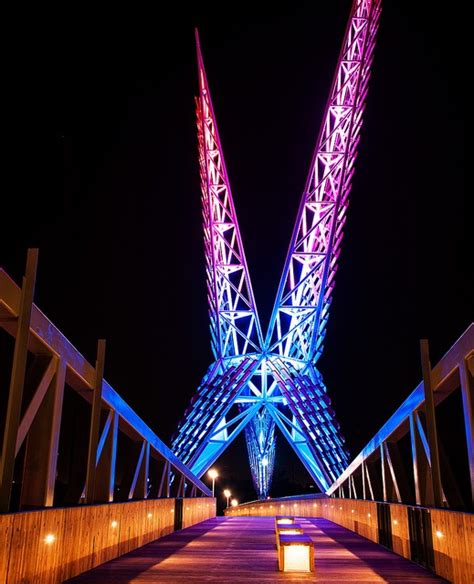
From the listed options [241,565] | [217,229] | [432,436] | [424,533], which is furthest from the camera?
[217,229]

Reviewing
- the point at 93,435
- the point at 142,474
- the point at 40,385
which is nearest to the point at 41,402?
the point at 40,385

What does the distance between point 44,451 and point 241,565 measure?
13.6ft

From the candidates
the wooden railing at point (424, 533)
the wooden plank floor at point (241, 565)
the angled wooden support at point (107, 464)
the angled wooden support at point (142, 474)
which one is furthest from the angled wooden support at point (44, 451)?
the angled wooden support at point (142, 474)

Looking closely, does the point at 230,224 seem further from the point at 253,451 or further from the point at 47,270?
the point at 253,451

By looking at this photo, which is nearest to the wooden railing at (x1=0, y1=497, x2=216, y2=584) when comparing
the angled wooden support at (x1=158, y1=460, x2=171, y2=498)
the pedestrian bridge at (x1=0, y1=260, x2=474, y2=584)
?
the pedestrian bridge at (x1=0, y1=260, x2=474, y2=584)

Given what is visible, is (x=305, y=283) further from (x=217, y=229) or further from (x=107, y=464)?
(x=107, y=464)

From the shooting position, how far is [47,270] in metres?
32.3

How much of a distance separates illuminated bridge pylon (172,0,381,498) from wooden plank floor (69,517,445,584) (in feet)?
66.5

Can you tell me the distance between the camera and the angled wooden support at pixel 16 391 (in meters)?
7.29

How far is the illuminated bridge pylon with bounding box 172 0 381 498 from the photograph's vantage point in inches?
1395

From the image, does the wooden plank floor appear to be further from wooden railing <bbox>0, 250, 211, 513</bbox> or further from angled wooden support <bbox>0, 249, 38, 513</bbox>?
angled wooden support <bbox>0, 249, 38, 513</bbox>

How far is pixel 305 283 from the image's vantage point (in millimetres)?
39156

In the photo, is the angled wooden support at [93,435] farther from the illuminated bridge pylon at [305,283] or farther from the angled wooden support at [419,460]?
the illuminated bridge pylon at [305,283]

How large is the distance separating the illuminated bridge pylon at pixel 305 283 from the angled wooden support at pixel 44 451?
2669 cm
